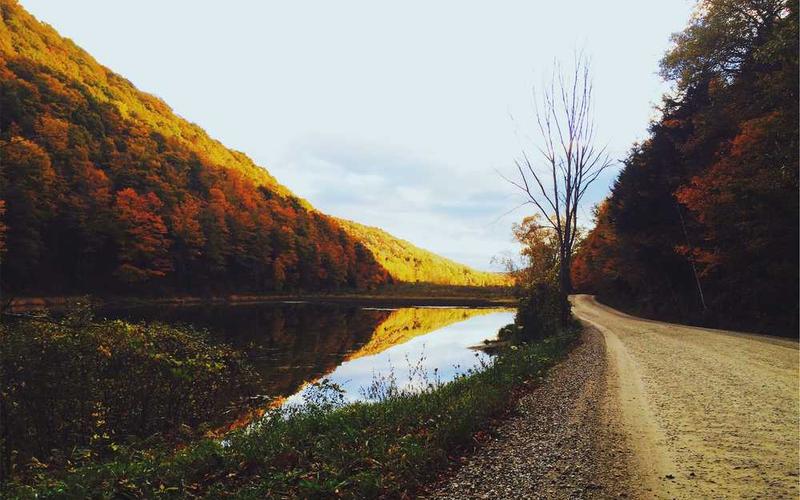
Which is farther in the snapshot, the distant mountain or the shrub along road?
the distant mountain

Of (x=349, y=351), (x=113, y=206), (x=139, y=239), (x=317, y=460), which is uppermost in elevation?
(x=113, y=206)

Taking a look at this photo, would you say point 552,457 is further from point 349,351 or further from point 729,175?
point 729,175

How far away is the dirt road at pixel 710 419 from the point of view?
16.7 feet

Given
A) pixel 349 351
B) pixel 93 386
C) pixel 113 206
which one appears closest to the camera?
pixel 93 386

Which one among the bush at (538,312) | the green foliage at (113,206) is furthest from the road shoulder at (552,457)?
the green foliage at (113,206)

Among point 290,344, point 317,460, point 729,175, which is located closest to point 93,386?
point 317,460

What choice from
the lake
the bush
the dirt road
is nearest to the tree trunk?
the bush

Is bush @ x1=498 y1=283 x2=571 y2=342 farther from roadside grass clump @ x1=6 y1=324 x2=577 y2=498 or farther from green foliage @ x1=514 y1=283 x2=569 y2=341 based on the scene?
roadside grass clump @ x1=6 y1=324 x2=577 y2=498

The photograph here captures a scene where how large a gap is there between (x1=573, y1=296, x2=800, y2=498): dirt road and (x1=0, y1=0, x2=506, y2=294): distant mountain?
125ft

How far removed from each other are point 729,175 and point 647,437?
19693 mm

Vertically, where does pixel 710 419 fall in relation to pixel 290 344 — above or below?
above

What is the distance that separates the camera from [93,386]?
915cm

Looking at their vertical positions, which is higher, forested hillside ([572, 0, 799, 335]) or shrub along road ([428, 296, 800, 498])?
forested hillside ([572, 0, 799, 335])

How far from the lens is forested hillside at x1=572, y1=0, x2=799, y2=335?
16266 millimetres
